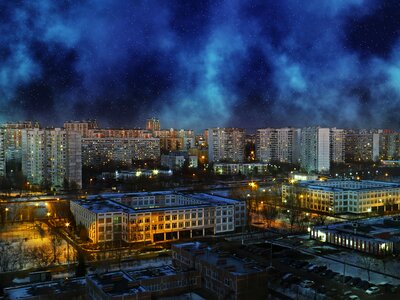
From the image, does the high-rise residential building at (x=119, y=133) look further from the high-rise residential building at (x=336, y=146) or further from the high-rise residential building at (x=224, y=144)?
the high-rise residential building at (x=336, y=146)

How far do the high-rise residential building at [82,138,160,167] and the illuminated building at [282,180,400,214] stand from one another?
35.5 ft

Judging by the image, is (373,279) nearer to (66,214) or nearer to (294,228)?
(294,228)

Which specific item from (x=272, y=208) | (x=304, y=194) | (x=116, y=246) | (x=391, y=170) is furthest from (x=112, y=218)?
(x=391, y=170)

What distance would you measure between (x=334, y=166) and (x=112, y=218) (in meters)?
13.3

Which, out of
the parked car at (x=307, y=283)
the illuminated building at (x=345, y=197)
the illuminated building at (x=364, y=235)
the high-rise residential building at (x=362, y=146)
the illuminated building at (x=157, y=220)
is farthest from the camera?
the high-rise residential building at (x=362, y=146)

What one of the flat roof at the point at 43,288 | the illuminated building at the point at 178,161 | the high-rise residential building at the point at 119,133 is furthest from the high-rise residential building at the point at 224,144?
the flat roof at the point at 43,288

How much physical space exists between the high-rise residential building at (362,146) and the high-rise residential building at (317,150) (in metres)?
5.34

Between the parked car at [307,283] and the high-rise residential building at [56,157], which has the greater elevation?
the high-rise residential building at [56,157]

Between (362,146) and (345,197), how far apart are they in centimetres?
1449

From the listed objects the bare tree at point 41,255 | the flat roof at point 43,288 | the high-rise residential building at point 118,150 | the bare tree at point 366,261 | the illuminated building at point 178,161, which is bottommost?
the bare tree at point 366,261

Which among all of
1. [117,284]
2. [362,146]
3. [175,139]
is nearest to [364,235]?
Answer: [117,284]

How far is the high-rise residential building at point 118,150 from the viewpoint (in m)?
19.4

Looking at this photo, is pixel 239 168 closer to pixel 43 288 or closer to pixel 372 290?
pixel 372 290

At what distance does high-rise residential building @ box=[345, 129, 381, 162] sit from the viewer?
73.9 ft
